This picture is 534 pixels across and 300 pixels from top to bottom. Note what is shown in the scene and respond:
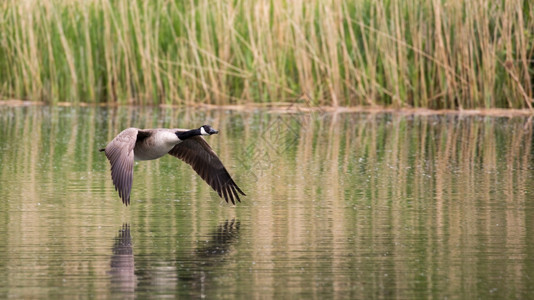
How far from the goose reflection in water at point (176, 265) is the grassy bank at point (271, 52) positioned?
1049 centimetres

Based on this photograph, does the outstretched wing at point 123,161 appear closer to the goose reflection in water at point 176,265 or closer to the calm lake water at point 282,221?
the calm lake water at point 282,221

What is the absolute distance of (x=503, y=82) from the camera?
57.3 ft

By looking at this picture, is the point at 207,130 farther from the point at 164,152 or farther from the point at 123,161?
the point at 123,161

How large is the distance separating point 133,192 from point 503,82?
369 inches

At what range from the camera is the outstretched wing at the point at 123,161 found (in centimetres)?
801

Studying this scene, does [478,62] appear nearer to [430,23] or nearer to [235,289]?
[430,23]

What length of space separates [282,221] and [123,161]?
1298 millimetres

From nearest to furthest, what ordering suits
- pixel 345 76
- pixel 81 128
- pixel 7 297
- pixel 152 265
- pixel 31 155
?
pixel 7 297 < pixel 152 265 < pixel 31 155 < pixel 81 128 < pixel 345 76

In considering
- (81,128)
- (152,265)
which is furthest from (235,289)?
(81,128)

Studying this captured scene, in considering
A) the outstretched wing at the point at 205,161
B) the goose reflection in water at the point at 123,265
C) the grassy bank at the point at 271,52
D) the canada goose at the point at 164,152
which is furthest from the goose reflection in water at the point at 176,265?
the grassy bank at the point at 271,52

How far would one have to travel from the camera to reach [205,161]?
31.5ft

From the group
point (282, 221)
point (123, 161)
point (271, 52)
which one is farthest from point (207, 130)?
point (271, 52)

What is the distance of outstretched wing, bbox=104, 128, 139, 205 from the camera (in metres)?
8.01

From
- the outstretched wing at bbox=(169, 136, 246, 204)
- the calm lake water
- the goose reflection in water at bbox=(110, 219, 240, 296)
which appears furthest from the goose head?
the goose reflection in water at bbox=(110, 219, 240, 296)
